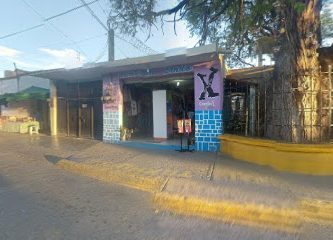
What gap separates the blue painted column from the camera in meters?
10.2

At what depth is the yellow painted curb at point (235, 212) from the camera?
4.68m

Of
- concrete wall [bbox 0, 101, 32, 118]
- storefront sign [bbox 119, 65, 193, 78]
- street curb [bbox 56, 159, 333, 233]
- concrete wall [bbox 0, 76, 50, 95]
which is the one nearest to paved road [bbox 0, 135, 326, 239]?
street curb [bbox 56, 159, 333, 233]

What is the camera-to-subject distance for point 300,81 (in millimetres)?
8039

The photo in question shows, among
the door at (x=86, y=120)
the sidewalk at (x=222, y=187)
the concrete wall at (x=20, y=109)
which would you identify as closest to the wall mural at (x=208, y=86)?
the sidewalk at (x=222, y=187)

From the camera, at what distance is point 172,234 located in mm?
4184

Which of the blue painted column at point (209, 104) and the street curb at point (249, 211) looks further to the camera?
the blue painted column at point (209, 104)

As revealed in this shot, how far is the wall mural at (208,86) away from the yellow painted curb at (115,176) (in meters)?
4.33

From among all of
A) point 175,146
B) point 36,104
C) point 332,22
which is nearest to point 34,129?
point 36,104

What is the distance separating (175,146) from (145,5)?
5.04m

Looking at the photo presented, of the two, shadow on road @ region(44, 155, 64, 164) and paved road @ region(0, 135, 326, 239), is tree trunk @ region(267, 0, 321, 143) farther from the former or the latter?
shadow on road @ region(44, 155, 64, 164)

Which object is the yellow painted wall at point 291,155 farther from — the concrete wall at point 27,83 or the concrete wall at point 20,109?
the concrete wall at point 27,83

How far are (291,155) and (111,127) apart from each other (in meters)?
7.85

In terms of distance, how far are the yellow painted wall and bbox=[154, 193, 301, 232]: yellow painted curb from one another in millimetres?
2866

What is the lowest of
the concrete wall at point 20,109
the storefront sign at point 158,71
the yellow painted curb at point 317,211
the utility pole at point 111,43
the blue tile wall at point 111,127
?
the yellow painted curb at point 317,211
